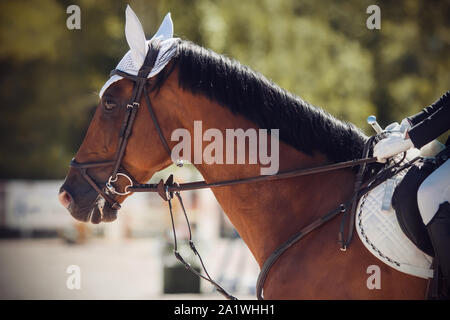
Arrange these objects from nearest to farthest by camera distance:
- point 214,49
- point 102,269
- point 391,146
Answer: point 391,146 < point 102,269 < point 214,49

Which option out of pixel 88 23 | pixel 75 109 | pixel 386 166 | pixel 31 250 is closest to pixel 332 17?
pixel 88 23

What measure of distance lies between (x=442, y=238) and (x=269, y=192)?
1.03 metres

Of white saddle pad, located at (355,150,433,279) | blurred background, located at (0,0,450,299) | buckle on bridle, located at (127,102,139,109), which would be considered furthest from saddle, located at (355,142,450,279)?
blurred background, located at (0,0,450,299)

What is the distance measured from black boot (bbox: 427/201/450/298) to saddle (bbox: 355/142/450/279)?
0.09 metres

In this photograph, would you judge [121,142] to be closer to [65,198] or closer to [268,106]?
[65,198]

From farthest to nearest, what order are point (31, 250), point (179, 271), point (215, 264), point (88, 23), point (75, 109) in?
point (75, 109) → point (88, 23) → point (31, 250) → point (215, 264) → point (179, 271)

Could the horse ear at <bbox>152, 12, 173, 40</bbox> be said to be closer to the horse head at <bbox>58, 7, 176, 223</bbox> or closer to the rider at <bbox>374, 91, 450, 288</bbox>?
the horse head at <bbox>58, 7, 176, 223</bbox>

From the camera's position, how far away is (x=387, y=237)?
3.06m

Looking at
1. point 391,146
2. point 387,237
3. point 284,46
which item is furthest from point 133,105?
point 284,46

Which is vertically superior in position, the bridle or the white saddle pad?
the bridle

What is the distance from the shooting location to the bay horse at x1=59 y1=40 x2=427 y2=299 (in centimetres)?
336
